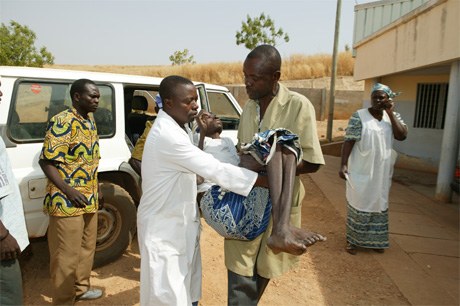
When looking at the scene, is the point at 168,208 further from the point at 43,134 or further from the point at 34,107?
the point at 34,107

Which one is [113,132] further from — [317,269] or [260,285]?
[317,269]

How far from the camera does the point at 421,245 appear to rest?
4.47 metres

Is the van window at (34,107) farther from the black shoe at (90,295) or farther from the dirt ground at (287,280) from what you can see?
the black shoe at (90,295)

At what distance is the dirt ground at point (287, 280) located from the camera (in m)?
3.19

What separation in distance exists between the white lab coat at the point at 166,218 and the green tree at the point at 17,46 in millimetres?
18655

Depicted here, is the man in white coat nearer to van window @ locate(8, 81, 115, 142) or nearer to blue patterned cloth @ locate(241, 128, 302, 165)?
blue patterned cloth @ locate(241, 128, 302, 165)

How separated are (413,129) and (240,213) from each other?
32.1 feet

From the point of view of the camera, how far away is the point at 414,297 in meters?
3.22

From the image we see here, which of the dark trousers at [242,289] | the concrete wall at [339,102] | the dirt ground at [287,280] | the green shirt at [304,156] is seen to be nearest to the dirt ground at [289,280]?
the dirt ground at [287,280]

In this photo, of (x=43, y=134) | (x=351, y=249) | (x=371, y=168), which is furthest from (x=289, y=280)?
(x=43, y=134)

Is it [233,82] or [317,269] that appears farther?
[233,82]

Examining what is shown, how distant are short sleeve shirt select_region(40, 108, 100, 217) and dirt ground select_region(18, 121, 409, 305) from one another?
0.44 metres

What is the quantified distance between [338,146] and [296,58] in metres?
15.7

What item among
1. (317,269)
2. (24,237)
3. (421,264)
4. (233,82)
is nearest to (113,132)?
(24,237)
